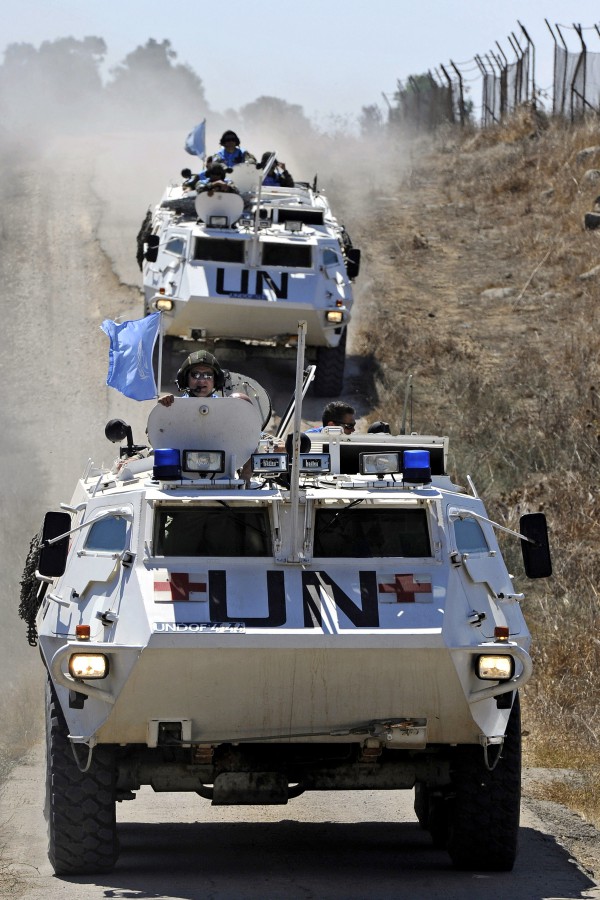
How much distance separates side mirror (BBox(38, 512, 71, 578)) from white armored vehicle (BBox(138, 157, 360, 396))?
30.7 ft

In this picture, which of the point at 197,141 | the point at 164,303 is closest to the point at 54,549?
the point at 164,303

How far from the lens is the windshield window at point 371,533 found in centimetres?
799

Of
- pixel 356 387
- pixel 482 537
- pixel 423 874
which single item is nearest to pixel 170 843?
pixel 423 874

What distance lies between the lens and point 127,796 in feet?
26.4

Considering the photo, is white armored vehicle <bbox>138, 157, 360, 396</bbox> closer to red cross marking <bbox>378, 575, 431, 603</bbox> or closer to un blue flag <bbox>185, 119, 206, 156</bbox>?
un blue flag <bbox>185, 119, 206, 156</bbox>

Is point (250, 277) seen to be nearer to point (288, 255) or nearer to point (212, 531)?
point (288, 255)

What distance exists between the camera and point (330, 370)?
18.7m

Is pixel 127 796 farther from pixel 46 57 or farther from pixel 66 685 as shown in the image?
pixel 46 57

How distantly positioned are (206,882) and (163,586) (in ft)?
4.58

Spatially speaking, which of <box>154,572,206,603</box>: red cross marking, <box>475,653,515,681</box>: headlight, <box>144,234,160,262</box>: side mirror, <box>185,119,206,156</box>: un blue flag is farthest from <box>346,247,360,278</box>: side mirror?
<box>475,653,515,681</box>: headlight

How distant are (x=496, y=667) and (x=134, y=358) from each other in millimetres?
3327

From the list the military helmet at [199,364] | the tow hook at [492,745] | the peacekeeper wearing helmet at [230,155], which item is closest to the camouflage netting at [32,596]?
the military helmet at [199,364]

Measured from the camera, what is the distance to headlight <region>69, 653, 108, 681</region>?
7.40 m

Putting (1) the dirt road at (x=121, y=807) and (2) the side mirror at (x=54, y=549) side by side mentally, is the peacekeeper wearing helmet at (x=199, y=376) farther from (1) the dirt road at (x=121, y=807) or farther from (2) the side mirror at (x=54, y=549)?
(1) the dirt road at (x=121, y=807)
